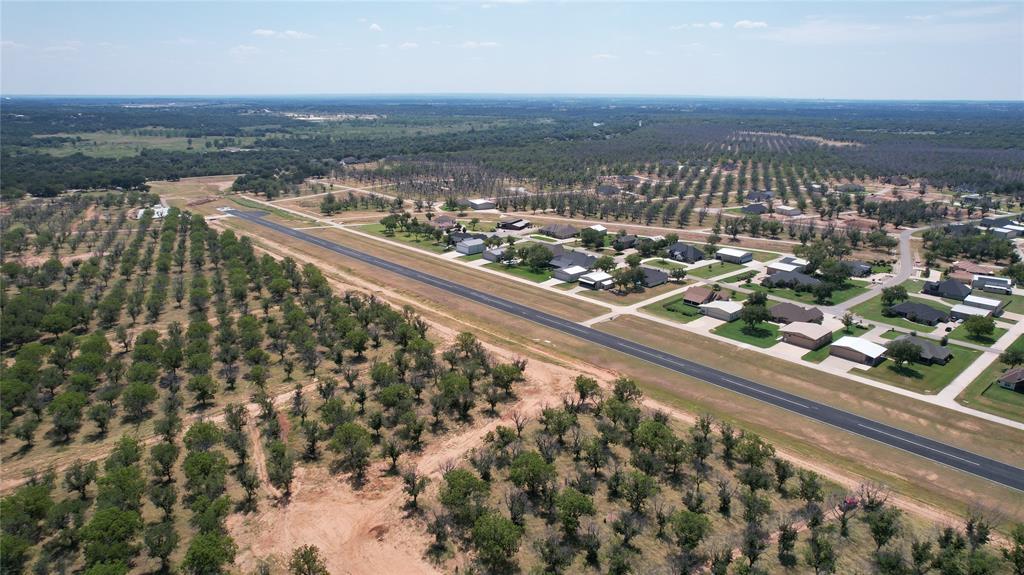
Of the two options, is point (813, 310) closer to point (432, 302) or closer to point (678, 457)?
point (678, 457)

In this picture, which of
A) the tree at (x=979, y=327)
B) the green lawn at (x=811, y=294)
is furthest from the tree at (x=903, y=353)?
the green lawn at (x=811, y=294)

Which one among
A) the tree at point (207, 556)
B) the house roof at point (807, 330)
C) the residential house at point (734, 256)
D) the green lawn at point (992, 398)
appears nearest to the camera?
the tree at point (207, 556)

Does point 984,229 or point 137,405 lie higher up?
point 984,229

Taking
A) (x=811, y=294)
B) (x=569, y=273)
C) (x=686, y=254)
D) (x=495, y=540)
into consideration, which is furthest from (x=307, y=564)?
(x=686, y=254)

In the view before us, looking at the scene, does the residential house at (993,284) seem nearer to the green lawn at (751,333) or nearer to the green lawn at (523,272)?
the green lawn at (751,333)

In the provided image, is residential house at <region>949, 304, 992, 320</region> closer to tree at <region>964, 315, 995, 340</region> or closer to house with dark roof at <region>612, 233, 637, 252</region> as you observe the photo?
tree at <region>964, 315, 995, 340</region>

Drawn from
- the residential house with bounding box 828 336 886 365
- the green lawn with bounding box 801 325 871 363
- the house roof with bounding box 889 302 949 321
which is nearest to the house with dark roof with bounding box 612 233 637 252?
the green lawn with bounding box 801 325 871 363

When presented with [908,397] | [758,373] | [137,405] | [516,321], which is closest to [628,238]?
[516,321]
